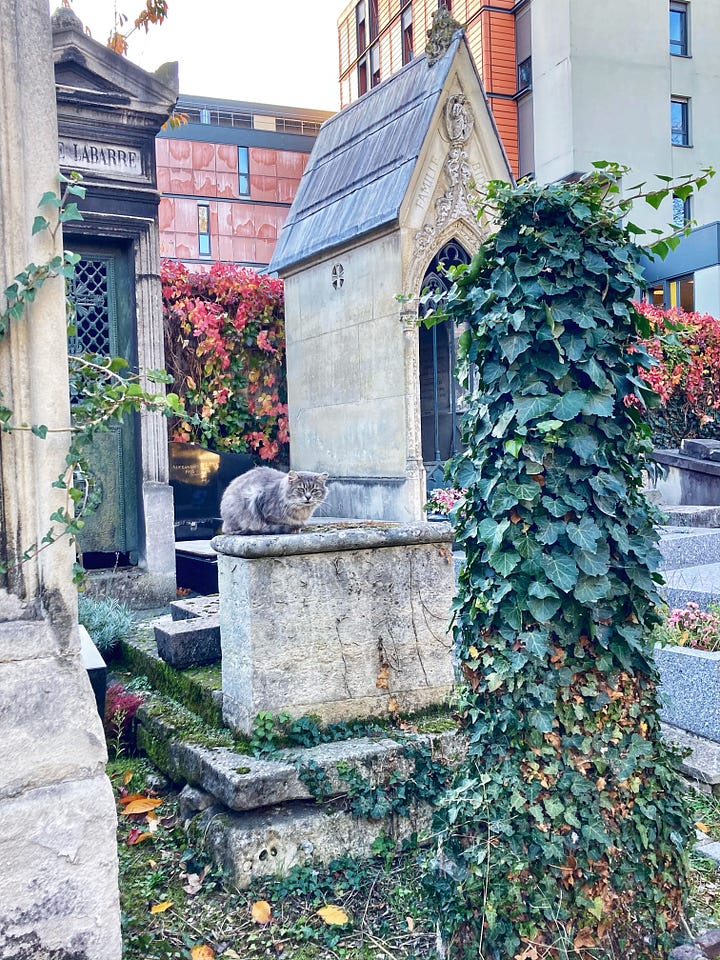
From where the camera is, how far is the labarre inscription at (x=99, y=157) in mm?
6273

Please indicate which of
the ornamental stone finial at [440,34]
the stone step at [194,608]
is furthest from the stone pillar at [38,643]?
the ornamental stone finial at [440,34]

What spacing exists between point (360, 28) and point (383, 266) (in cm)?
2359

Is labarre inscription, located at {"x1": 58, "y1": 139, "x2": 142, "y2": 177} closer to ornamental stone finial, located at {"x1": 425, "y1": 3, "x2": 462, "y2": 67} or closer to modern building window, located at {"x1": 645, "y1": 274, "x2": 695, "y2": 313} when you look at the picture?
ornamental stone finial, located at {"x1": 425, "y1": 3, "x2": 462, "y2": 67}

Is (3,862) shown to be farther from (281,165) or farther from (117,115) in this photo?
(281,165)

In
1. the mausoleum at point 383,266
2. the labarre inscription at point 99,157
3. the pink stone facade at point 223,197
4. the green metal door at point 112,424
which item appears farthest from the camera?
the pink stone facade at point 223,197

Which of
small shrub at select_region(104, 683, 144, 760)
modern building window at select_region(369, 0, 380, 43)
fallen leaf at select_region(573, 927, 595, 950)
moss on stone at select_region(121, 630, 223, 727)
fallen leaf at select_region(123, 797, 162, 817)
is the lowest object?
fallen leaf at select_region(123, 797, 162, 817)

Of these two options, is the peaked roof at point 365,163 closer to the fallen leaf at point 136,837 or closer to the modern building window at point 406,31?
the fallen leaf at point 136,837

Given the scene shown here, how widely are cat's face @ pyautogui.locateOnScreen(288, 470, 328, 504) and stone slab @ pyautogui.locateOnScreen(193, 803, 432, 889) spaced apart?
1485mm

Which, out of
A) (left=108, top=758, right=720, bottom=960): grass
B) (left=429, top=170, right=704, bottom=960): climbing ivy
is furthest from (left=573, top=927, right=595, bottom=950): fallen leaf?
(left=108, top=758, right=720, bottom=960): grass

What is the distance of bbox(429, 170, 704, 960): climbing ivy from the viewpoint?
2396mm

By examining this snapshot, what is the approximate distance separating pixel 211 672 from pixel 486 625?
1944mm

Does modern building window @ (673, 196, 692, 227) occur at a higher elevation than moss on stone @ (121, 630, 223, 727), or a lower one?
higher

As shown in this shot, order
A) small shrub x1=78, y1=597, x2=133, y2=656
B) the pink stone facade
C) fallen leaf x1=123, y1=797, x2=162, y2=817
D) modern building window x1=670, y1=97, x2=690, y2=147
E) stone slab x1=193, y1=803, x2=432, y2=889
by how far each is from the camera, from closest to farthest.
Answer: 1. stone slab x1=193, y1=803, x2=432, y2=889
2. fallen leaf x1=123, y1=797, x2=162, y2=817
3. small shrub x1=78, y1=597, x2=133, y2=656
4. modern building window x1=670, y1=97, x2=690, y2=147
5. the pink stone facade

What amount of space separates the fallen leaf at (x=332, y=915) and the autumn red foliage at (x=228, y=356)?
5692 mm
